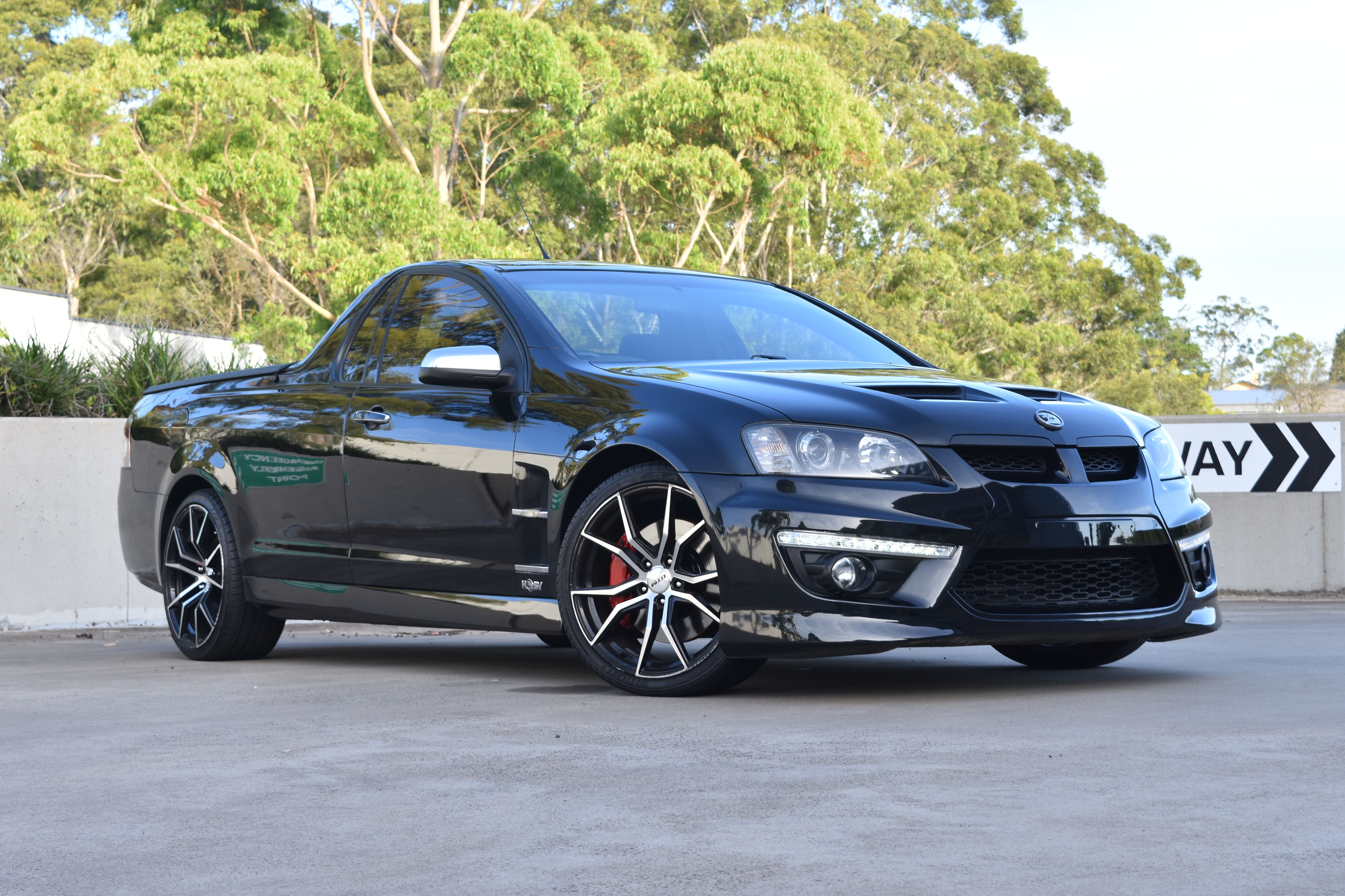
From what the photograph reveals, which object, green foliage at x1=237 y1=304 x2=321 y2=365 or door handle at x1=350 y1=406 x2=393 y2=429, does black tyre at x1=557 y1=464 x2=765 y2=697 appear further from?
green foliage at x1=237 y1=304 x2=321 y2=365

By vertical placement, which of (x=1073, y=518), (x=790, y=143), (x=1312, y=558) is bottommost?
(x=1312, y=558)

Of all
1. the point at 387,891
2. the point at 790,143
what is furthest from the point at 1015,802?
the point at 790,143

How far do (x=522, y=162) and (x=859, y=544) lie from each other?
30.8 metres

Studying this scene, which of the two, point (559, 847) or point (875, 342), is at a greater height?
point (875, 342)

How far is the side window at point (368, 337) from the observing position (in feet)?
24.6

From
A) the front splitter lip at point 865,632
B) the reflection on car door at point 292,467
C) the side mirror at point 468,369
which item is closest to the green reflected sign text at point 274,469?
the reflection on car door at point 292,467

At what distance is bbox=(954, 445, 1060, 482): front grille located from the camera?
5832 mm

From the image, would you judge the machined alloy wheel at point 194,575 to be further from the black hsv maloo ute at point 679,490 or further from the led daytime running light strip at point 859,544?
the led daytime running light strip at point 859,544

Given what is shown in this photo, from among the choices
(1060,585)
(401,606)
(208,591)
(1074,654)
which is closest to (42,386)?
(208,591)

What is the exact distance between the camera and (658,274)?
7582 millimetres

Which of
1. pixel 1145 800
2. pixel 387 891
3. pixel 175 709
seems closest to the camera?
pixel 387 891

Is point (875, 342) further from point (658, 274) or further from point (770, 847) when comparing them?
point (770, 847)

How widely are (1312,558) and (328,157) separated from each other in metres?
26.6

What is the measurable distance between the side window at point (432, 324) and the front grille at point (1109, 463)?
225 centimetres
